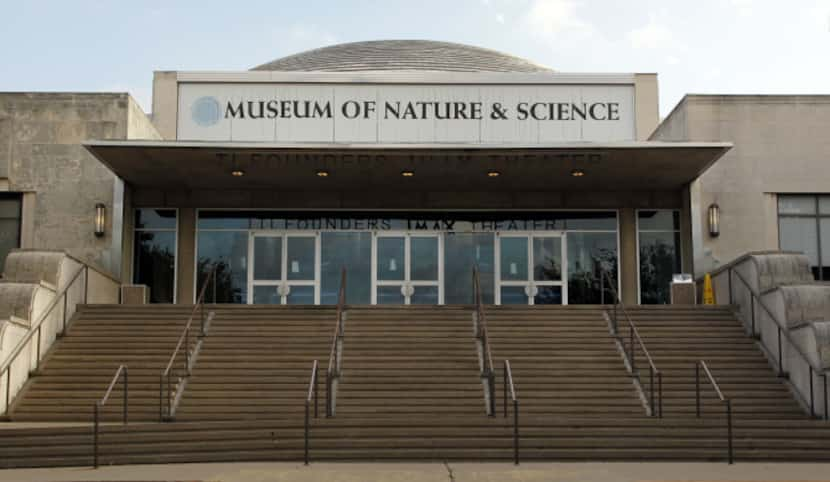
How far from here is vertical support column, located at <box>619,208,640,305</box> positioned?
86.4ft

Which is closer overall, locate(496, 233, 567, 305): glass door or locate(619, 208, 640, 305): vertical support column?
locate(619, 208, 640, 305): vertical support column

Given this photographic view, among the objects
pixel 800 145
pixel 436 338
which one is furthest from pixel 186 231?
pixel 800 145

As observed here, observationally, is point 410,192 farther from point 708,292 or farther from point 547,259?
point 708,292

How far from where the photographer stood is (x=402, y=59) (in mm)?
32531

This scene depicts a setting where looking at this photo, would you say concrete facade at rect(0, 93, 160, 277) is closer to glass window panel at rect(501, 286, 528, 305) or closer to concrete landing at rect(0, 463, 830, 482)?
glass window panel at rect(501, 286, 528, 305)

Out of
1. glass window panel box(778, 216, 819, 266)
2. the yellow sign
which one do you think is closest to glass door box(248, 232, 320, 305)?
the yellow sign

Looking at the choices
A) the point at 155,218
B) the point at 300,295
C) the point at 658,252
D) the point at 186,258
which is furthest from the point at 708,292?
the point at 155,218

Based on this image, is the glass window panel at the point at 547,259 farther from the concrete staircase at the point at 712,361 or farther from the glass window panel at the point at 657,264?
the concrete staircase at the point at 712,361

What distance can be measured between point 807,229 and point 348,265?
10972 mm

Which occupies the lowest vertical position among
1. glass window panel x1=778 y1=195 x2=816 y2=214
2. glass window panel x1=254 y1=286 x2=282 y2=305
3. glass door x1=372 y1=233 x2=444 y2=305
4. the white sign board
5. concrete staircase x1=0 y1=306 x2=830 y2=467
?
concrete staircase x1=0 y1=306 x2=830 y2=467

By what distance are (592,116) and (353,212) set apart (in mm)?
6212

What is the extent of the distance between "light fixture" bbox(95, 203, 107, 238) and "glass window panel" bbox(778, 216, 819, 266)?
1580cm

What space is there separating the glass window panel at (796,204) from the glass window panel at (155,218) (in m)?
14.5

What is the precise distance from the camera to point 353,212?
26891mm
